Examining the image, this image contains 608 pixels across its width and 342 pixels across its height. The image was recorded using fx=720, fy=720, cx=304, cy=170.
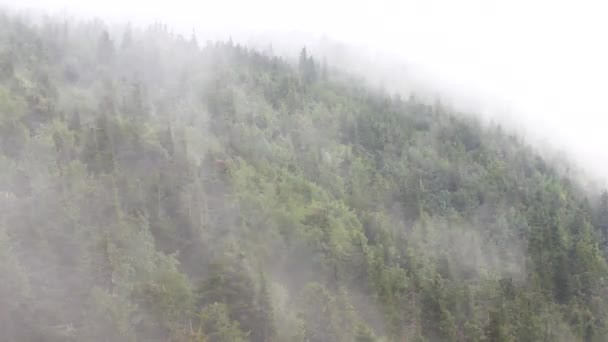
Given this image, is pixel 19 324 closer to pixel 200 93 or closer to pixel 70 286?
pixel 70 286

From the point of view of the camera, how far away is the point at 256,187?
11775cm

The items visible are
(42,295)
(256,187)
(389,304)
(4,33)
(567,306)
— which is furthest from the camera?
(4,33)

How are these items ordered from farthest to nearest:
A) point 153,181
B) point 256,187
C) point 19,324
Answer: point 256,187
point 153,181
point 19,324

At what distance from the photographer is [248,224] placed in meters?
99.2

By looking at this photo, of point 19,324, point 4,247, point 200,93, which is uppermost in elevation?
point 4,247

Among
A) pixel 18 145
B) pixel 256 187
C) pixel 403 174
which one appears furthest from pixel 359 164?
pixel 18 145

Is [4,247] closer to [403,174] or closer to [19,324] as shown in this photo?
[19,324]

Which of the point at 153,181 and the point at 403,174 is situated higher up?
the point at 153,181

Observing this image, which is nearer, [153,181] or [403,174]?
[153,181]

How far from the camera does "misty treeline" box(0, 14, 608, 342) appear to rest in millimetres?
64000

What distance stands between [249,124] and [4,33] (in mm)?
67691

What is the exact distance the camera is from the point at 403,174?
567 ft

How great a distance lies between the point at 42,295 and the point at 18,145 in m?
41.1

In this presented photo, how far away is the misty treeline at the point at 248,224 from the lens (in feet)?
210
